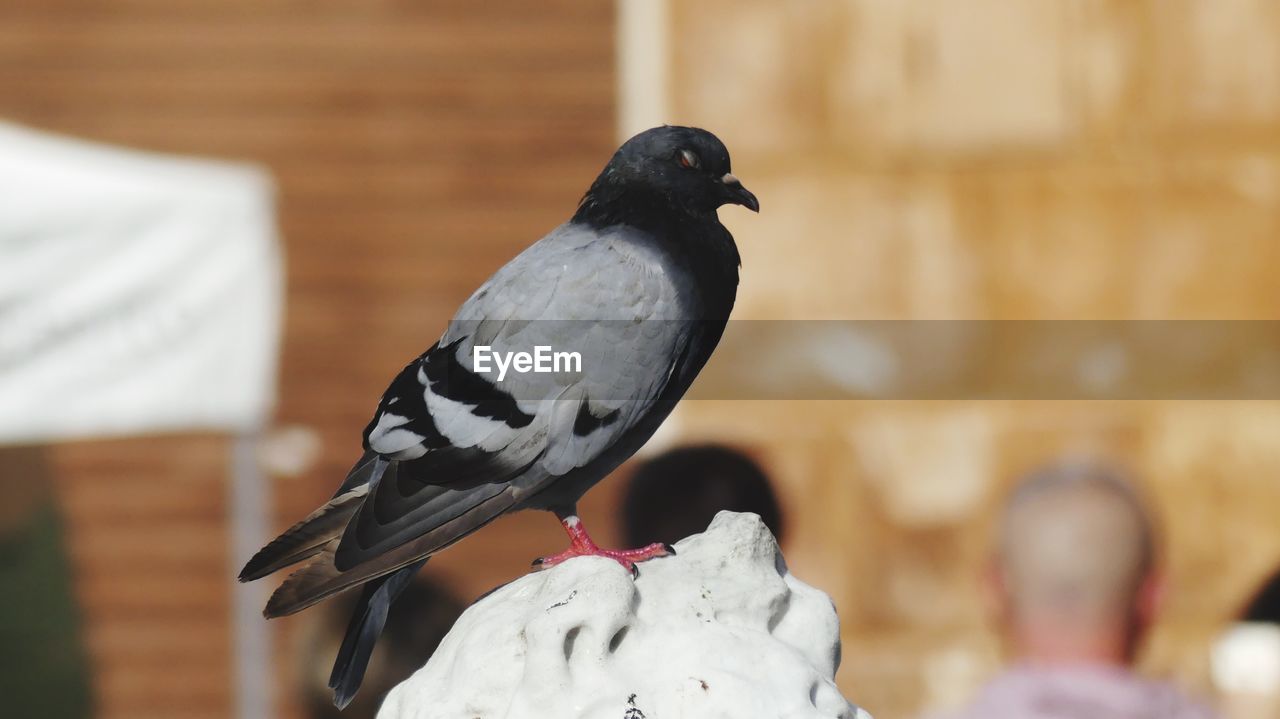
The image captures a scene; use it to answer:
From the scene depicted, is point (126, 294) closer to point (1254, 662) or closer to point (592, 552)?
point (592, 552)

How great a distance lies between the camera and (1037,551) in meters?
3.81

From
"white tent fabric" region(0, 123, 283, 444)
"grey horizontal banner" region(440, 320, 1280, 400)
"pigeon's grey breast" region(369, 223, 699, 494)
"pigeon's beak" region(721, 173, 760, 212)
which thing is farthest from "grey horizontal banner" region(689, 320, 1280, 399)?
"pigeon's grey breast" region(369, 223, 699, 494)

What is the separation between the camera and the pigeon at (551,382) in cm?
238

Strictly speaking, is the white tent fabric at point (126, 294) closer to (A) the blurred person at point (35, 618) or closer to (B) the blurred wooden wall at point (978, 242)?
(A) the blurred person at point (35, 618)

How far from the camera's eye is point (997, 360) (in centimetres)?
752

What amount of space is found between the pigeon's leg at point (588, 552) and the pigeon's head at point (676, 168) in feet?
2.01

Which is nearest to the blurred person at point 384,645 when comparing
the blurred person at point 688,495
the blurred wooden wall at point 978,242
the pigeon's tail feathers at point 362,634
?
the blurred person at point 688,495

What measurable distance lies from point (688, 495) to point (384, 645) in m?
0.85

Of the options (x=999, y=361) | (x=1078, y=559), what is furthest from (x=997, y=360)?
(x=1078, y=559)

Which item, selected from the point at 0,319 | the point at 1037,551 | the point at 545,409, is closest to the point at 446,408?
the point at 545,409

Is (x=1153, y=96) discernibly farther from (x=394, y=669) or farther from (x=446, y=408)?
(x=446, y=408)

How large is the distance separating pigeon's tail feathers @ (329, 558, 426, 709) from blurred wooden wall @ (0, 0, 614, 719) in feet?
18.6

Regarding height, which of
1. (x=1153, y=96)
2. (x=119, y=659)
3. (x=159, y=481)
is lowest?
(x=119, y=659)

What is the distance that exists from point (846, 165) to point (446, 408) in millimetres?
5281
